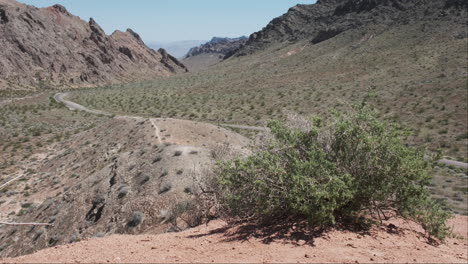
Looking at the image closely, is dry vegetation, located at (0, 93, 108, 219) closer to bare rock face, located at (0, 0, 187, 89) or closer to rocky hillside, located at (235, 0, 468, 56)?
bare rock face, located at (0, 0, 187, 89)

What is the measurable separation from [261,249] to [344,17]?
9790cm

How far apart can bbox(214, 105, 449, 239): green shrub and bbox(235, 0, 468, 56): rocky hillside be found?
59577 mm

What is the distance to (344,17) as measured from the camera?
94.4 metres

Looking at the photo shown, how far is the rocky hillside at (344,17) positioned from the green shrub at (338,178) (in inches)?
2346

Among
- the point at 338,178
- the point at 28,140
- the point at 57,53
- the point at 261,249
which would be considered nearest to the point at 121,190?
the point at 261,249

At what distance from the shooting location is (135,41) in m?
148

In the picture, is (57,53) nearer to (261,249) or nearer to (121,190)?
(121,190)

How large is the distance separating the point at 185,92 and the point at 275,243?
5564cm

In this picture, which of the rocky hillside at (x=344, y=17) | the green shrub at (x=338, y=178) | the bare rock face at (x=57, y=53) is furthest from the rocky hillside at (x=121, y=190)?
the bare rock face at (x=57, y=53)

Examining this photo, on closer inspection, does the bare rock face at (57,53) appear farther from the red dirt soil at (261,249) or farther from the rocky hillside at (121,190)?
the red dirt soil at (261,249)

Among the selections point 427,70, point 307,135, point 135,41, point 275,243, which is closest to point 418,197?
point 307,135

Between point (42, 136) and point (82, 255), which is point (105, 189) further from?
point (42, 136)

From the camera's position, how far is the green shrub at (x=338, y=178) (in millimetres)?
6488

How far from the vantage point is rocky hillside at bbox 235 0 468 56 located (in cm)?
6814
